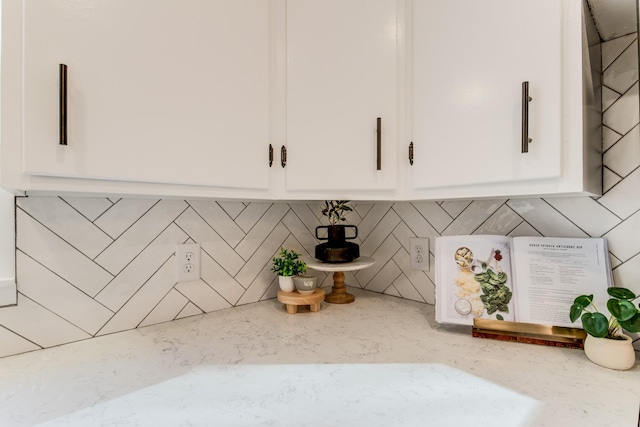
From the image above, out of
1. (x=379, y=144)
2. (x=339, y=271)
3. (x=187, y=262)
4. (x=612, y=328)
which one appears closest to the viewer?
(x=612, y=328)

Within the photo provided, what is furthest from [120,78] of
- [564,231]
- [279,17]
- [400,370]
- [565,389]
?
[564,231]

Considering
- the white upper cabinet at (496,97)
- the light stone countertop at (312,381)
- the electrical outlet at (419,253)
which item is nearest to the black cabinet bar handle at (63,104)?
the light stone countertop at (312,381)

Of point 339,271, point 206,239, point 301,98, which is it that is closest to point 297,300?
point 339,271

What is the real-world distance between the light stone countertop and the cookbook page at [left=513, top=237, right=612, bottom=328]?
11cm

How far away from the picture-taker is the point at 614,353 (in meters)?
0.76

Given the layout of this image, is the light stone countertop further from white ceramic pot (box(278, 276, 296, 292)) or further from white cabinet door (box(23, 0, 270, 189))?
white cabinet door (box(23, 0, 270, 189))

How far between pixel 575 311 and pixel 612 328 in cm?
10

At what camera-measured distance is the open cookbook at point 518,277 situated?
0.88 metres

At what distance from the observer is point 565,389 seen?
26.5 inches

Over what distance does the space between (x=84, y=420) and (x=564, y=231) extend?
4.30ft

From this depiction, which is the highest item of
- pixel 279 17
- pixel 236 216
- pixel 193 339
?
pixel 279 17

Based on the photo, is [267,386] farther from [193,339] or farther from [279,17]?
[279,17]

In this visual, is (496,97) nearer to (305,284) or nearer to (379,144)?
(379,144)

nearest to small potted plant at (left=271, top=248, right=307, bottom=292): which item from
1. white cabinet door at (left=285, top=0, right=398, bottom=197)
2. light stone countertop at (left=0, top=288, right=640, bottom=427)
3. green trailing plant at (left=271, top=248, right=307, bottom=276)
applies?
green trailing plant at (left=271, top=248, right=307, bottom=276)
